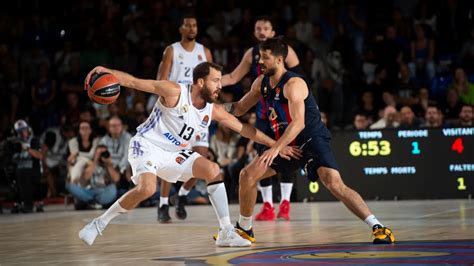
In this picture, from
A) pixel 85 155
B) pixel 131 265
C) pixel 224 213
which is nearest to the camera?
pixel 131 265

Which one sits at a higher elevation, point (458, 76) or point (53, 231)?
point (458, 76)

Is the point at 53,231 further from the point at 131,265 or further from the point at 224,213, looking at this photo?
the point at 131,265

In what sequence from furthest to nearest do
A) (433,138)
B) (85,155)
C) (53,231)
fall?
(85,155) < (433,138) < (53,231)

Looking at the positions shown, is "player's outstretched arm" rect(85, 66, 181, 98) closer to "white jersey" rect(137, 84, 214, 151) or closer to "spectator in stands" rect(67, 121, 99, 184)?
"white jersey" rect(137, 84, 214, 151)

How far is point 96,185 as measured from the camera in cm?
1497

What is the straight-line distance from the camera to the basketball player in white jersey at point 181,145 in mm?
8195

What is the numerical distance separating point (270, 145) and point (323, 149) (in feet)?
1.47

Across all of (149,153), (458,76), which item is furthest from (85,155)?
(149,153)

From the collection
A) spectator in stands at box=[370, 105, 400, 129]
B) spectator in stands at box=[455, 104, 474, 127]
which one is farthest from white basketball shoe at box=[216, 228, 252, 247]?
spectator in stands at box=[370, 105, 400, 129]

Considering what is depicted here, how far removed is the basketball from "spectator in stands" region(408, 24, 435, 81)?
9823mm

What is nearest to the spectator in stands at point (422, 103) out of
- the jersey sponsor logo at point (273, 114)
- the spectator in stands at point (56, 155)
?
the spectator in stands at point (56, 155)

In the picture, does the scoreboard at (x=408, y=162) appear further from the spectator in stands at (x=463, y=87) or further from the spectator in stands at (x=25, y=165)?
the spectator in stands at (x=25, y=165)

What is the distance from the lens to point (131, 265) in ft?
22.6

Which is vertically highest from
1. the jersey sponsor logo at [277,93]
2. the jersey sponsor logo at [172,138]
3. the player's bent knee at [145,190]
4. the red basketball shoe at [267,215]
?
the jersey sponsor logo at [277,93]
